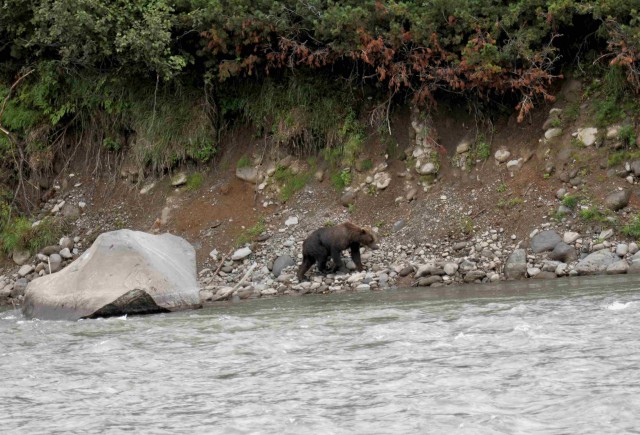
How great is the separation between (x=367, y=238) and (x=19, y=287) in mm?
5850

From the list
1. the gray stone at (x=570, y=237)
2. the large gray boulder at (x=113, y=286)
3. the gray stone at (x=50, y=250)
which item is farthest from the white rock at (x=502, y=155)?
the gray stone at (x=50, y=250)

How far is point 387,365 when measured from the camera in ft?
20.4

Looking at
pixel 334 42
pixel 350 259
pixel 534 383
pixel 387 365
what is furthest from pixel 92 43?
pixel 534 383

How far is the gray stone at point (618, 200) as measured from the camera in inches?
490

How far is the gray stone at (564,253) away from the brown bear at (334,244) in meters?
2.69

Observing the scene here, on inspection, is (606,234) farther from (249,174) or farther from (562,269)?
(249,174)

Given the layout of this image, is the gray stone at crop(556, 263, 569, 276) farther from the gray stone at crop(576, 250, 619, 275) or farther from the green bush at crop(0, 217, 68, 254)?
the green bush at crop(0, 217, 68, 254)

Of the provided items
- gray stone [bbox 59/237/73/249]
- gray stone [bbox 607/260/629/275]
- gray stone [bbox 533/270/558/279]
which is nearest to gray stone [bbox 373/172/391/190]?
gray stone [bbox 533/270/558/279]

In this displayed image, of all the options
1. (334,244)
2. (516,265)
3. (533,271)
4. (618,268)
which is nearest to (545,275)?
(533,271)

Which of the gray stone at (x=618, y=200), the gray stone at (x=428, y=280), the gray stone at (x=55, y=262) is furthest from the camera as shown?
the gray stone at (x=55, y=262)

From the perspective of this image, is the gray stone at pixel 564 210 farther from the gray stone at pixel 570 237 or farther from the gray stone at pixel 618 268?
the gray stone at pixel 618 268

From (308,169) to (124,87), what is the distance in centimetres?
397

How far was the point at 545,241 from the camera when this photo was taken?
12.4 m

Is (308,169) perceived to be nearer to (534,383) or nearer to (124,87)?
(124,87)
